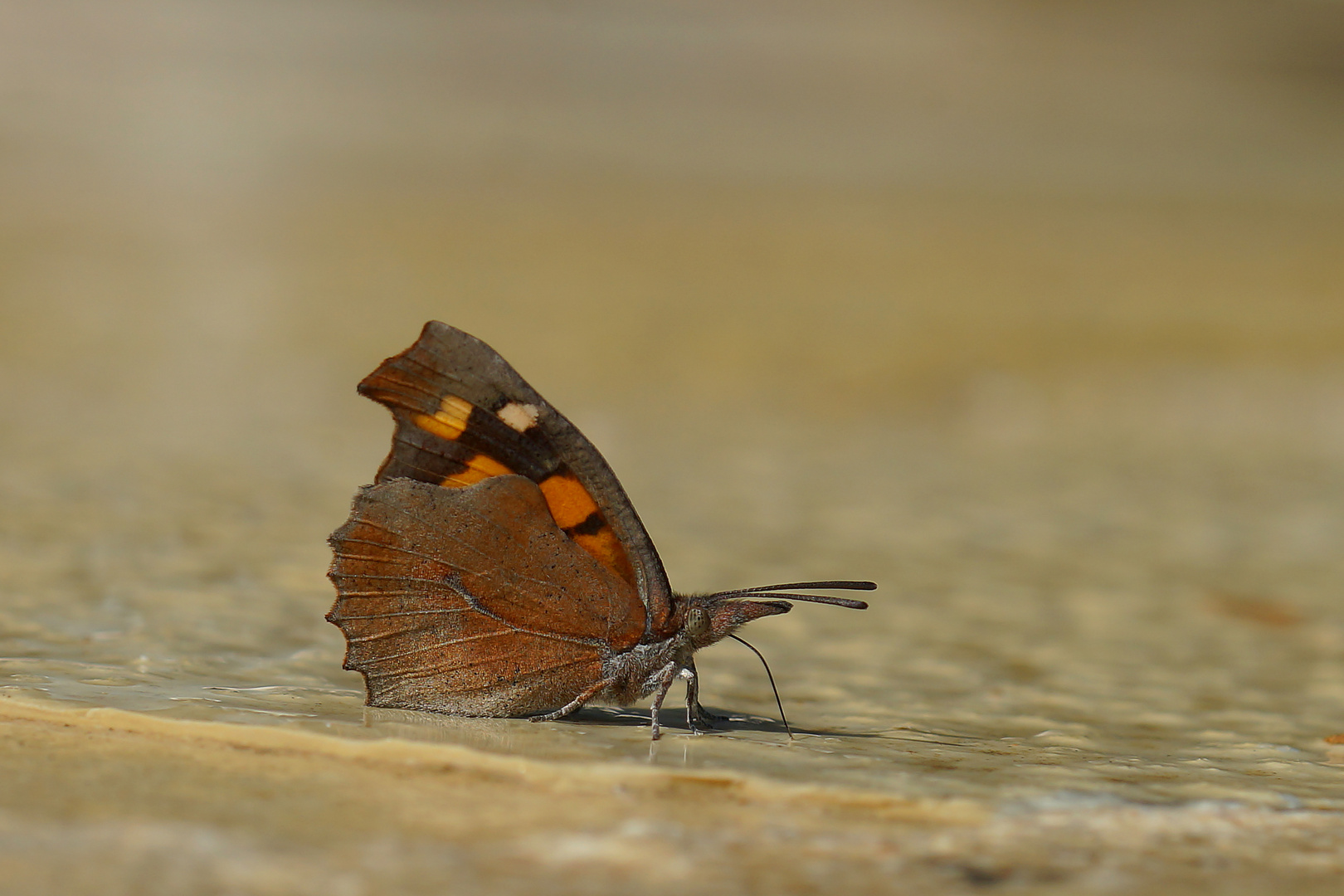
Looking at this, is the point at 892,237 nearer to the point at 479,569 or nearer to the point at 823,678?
the point at 823,678

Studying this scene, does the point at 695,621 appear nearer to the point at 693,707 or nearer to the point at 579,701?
the point at 693,707

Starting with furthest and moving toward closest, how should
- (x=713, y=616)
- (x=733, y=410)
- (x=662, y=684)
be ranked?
(x=733, y=410) < (x=713, y=616) < (x=662, y=684)

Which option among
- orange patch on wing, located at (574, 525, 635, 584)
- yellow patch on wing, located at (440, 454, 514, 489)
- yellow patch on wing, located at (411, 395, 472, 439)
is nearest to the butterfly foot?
orange patch on wing, located at (574, 525, 635, 584)

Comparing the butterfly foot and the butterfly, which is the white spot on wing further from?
the butterfly foot

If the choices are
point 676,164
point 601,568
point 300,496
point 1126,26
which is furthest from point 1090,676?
point 1126,26

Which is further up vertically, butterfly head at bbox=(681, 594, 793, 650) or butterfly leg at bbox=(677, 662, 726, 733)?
butterfly head at bbox=(681, 594, 793, 650)

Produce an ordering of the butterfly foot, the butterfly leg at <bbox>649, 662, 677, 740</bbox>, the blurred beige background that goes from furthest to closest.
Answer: the butterfly foot
the butterfly leg at <bbox>649, 662, 677, 740</bbox>
the blurred beige background

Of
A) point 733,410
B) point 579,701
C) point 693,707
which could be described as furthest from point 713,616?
point 733,410
